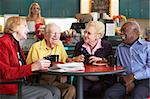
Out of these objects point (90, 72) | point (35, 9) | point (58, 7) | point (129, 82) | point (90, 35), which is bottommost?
point (129, 82)

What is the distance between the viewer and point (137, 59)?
10.4 ft

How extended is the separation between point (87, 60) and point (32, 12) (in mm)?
3226

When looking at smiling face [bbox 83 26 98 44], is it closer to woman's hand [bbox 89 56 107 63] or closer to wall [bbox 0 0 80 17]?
woman's hand [bbox 89 56 107 63]

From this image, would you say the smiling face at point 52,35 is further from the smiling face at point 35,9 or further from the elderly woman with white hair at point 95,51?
the smiling face at point 35,9

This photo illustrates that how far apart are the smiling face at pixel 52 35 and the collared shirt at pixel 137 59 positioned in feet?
2.21

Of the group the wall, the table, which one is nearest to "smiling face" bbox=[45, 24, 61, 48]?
the table

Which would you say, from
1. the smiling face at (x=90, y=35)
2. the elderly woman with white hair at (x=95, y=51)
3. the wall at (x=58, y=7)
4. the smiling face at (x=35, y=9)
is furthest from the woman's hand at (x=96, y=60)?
the wall at (x=58, y=7)

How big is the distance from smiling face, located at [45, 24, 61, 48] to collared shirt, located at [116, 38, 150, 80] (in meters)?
0.67

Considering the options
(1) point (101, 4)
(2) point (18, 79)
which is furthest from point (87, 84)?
(1) point (101, 4)

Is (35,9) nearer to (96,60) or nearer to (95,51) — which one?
(95,51)

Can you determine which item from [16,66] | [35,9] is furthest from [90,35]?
[35,9]

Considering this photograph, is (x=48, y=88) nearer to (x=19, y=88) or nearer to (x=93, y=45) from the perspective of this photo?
(x=19, y=88)

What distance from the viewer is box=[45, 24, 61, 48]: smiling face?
10.4ft

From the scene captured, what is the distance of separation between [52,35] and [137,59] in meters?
0.86
